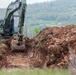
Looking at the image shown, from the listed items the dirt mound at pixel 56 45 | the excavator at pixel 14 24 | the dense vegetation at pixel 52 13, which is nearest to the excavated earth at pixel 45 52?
the dirt mound at pixel 56 45

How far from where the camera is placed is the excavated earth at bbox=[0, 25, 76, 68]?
21453 mm

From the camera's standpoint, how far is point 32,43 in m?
29.1

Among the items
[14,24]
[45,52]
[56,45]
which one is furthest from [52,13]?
[56,45]

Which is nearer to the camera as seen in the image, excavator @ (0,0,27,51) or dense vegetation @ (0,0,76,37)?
excavator @ (0,0,27,51)

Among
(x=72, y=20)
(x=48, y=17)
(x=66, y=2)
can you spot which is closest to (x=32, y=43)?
(x=72, y=20)

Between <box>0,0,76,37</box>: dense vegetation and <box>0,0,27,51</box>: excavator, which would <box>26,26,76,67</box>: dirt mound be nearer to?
<box>0,0,27,51</box>: excavator

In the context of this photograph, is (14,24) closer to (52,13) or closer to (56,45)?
(56,45)

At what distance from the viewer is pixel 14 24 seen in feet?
102

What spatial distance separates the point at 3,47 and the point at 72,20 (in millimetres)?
67989

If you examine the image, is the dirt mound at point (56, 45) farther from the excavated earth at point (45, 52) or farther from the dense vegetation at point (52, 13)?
the dense vegetation at point (52, 13)

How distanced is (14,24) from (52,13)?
7992 centimetres

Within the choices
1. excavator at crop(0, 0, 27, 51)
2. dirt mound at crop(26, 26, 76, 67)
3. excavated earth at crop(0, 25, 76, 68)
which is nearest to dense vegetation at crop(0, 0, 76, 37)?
excavator at crop(0, 0, 27, 51)

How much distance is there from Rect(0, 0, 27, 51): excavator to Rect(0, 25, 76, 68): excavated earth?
2.00 feet

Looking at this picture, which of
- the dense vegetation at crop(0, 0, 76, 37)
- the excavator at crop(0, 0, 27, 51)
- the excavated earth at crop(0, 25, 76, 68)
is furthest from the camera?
Answer: the dense vegetation at crop(0, 0, 76, 37)
